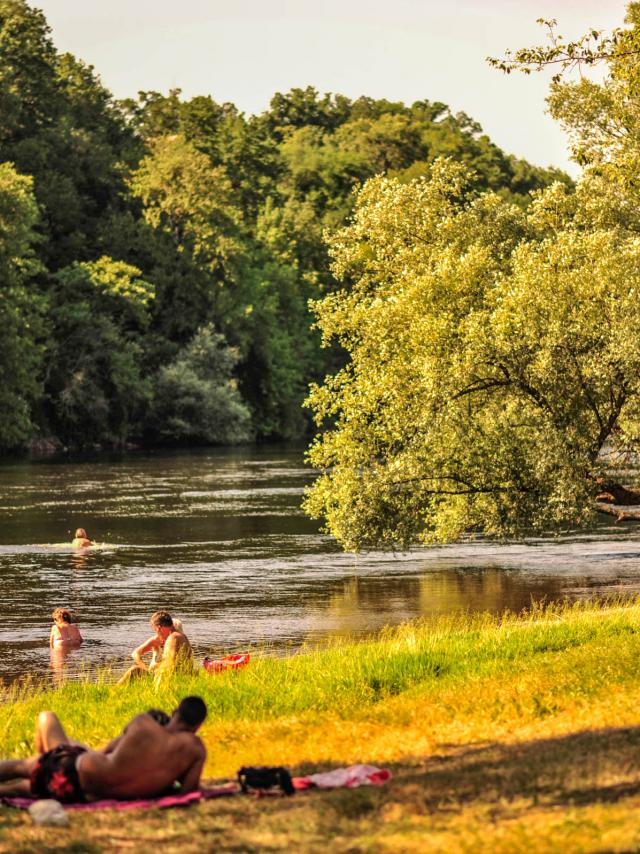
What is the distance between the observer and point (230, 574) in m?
41.5

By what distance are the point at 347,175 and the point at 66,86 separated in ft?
112

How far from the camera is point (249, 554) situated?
46.1m

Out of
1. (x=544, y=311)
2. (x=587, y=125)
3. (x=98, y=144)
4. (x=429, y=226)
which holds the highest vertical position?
(x=98, y=144)

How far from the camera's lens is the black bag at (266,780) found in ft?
38.3

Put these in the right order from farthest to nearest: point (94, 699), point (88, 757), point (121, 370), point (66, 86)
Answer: point (66, 86)
point (121, 370)
point (94, 699)
point (88, 757)

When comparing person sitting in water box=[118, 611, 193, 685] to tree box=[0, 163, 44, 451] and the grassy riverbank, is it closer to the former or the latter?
the grassy riverbank

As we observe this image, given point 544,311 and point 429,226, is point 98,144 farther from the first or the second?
point 544,311

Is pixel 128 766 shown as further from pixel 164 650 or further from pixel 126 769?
pixel 164 650

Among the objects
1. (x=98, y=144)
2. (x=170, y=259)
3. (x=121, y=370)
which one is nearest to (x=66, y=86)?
(x=98, y=144)

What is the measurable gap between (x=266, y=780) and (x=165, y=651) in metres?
11.1

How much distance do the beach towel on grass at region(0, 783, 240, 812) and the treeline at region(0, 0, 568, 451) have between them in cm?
7786

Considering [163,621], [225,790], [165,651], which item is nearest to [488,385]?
[163,621]

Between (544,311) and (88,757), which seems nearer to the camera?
(88,757)

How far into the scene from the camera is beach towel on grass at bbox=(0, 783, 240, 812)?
11.7 meters
